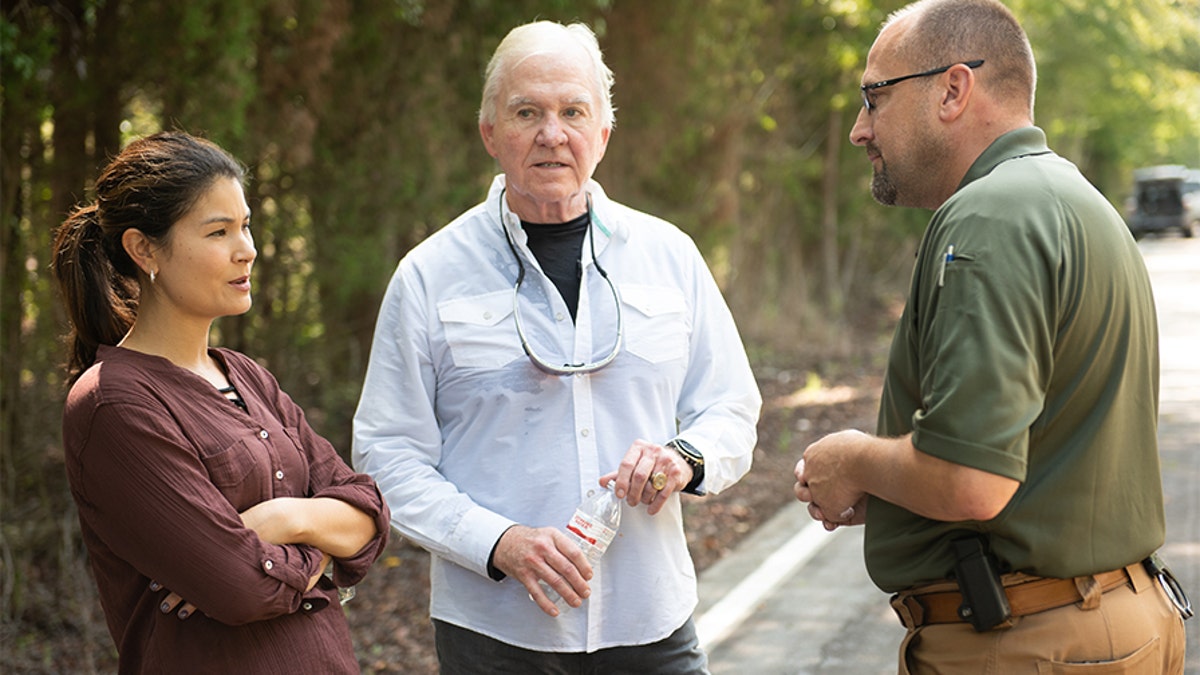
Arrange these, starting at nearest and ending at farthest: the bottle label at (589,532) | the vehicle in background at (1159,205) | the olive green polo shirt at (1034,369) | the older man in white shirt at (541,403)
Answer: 1. the olive green polo shirt at (1034,369)
2. the bottle label at (589,532)
3. the older man in white shirt at (541,403)
4. the vehicle in background at (1159,205)

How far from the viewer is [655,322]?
324 cm

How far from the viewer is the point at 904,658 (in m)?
2.71

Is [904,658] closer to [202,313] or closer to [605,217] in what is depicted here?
[605,217]

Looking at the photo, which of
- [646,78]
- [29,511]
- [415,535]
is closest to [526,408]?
[415,535]

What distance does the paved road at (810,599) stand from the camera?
5.66m

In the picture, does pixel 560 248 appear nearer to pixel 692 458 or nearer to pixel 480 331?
pixel 480 331

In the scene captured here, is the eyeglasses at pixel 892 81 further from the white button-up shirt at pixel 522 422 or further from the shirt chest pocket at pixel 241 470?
the shirt chest pocket at pixel 241 470

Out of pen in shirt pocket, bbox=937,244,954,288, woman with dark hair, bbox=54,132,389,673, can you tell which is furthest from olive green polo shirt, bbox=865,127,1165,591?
woman with dark hair, bbox=54,132,389,673

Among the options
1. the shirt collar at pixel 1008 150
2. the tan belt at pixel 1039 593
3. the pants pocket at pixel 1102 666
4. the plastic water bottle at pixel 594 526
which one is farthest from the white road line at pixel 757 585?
the shirt collar at pixel 1008 150

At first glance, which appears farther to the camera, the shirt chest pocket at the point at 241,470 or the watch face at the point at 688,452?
the watch face at the point at 688,452

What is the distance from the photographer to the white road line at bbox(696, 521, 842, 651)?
6.02 meters

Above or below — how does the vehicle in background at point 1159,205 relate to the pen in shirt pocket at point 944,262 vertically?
below

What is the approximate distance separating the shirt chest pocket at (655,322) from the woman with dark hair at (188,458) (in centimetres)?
81

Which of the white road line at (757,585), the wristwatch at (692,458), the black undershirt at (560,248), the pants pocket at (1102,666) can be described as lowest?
the white road line at (757,585)
